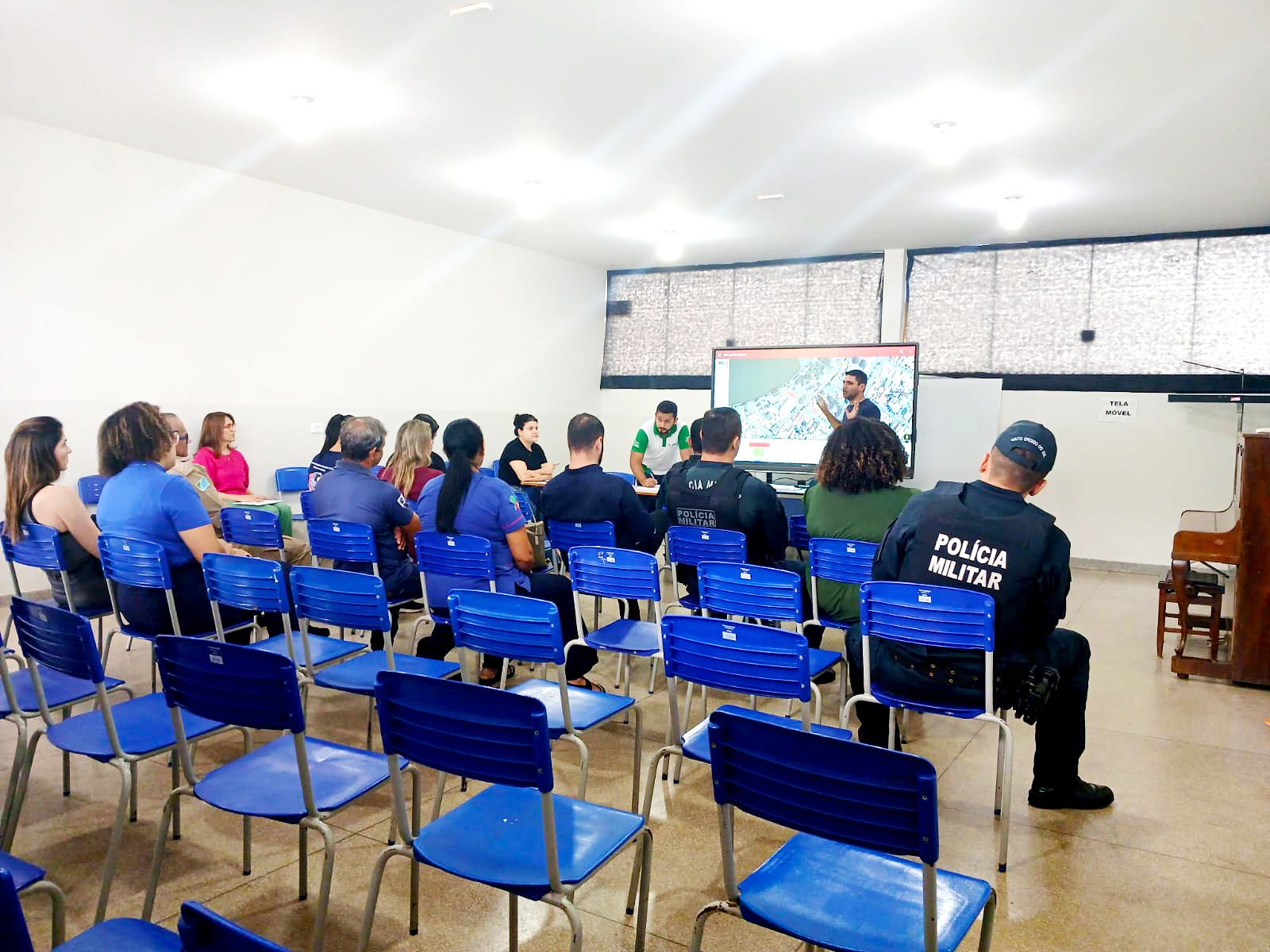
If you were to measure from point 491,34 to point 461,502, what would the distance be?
2.24 m

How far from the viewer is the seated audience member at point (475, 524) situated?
3.89 m

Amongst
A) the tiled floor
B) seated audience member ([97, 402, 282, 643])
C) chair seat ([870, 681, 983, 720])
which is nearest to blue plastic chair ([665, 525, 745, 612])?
the tiled floor

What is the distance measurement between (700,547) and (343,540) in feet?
5.53

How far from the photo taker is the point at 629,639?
3.52 m

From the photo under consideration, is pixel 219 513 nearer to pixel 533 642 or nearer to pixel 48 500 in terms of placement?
pixel 48 500

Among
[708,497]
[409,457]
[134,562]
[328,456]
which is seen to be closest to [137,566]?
[134,562]

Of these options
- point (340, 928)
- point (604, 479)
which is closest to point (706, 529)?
point (604, 479)

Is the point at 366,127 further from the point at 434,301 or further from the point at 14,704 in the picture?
the point at 14,704

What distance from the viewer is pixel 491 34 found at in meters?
4.16

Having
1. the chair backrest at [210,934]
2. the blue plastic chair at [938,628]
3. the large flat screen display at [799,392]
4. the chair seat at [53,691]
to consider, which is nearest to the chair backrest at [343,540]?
the chair seat at [53,691]

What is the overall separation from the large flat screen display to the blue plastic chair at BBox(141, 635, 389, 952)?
251 inches

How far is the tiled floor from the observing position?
2.32 meters

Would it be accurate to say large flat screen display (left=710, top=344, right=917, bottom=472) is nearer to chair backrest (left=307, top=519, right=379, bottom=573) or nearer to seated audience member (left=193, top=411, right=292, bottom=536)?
seated audience member (left=193, top=411, right=292, bottom=536)

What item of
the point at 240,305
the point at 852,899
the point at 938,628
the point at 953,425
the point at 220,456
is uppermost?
the point at 240,305
